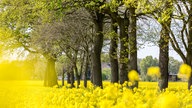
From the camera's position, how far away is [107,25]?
40.0 metres

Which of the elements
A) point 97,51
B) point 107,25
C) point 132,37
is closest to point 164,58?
point 132,37

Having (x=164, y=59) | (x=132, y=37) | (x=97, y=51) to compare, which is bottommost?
(x=164, y=59)

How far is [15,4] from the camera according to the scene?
26.5m

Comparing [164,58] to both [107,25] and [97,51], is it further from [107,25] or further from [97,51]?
[107,25]

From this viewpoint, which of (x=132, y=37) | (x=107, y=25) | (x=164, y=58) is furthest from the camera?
(x=107, y=25)

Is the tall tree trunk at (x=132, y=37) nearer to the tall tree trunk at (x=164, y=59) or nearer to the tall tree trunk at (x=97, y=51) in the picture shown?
the tall tree trunk at (x=164, y=59)

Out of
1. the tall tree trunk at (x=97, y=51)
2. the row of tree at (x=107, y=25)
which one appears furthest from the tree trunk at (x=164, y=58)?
Result: the tall tree trunk at (x=97, y=51)

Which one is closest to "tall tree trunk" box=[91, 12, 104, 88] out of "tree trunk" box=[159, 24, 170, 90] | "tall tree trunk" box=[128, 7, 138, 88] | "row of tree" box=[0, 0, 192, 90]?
"row of tree" box=[0, 0, 192, 90]

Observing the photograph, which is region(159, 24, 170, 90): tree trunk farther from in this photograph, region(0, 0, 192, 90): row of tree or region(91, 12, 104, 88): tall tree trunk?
region(91, 12, 104, 88): tall tree trunk

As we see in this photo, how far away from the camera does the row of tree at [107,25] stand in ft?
64.2

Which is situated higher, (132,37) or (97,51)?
(132,37)

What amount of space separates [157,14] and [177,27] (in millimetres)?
4690

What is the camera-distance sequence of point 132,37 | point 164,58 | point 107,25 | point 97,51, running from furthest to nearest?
point 107,25, point 97,51, point 132,37, point 164,58

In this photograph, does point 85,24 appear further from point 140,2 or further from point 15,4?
point 140,2
